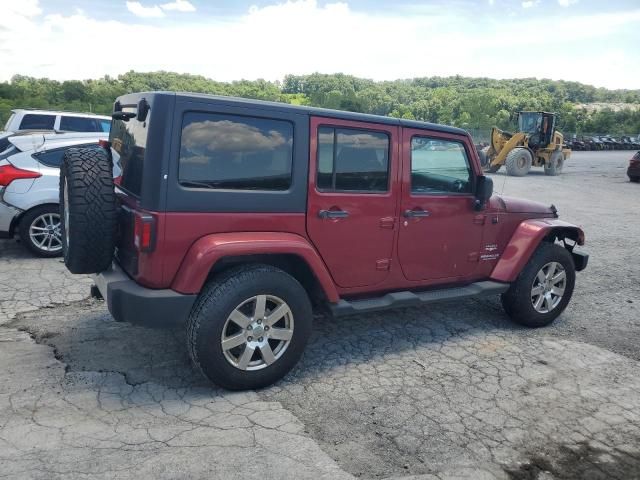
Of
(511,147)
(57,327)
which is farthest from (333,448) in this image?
(511,147)

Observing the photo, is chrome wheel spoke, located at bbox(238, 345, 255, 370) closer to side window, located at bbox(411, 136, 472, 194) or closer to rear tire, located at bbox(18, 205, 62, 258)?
side window, located at bbox(411, 136, 472, 194)

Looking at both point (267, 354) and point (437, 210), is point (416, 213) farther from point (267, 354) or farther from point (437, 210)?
point (267, 354)

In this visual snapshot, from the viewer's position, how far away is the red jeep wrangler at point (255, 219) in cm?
319

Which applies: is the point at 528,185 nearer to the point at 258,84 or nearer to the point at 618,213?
the point at 618,213

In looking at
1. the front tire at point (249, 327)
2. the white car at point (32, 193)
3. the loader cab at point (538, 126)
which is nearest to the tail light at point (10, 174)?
the white car at point (32, 193)

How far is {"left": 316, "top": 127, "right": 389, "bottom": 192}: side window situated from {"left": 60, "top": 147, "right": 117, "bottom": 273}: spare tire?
4.74 ft

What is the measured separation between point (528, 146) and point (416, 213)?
2101 cm

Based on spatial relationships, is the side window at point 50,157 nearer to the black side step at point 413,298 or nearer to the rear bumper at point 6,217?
the rear bumper at point 6,217

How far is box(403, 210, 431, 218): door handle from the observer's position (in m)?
4.12

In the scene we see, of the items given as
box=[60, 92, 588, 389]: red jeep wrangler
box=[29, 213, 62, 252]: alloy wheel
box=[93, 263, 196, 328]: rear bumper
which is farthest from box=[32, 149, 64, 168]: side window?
box=[93, 263, 196, 328]: rear bumper

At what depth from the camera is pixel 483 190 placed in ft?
14.7

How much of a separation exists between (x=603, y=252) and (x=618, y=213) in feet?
17.6

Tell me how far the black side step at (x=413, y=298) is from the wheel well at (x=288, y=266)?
0.63ft

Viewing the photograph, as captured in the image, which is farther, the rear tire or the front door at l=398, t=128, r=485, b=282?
the rear tire
